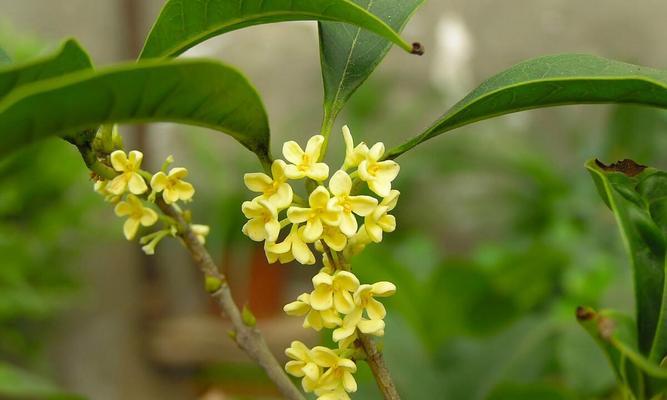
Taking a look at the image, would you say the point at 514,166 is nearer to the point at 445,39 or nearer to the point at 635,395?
the point at 445,39

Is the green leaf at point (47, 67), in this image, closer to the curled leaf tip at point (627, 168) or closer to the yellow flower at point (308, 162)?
the yellow flower at point (308, 162)

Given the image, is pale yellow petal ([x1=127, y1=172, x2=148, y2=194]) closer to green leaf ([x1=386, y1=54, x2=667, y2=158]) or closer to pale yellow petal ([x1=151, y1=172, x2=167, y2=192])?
pale yellow petal ([x1=151, y1=172, x2=167, y2=192])

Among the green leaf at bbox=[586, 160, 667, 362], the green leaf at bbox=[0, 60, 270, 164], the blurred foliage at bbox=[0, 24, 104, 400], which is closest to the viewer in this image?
the green leaf at bbox=[0, 60, 270, 164]

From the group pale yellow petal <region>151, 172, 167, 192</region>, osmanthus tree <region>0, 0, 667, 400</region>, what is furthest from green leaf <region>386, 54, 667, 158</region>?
pale yellow petal <region>151, 172, 167, 192</region>

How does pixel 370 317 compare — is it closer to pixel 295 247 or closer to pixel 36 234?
pixel 295 247

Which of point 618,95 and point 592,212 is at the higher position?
point 618,95

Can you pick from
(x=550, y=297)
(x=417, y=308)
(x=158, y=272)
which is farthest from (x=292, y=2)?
(x=158, y=272)

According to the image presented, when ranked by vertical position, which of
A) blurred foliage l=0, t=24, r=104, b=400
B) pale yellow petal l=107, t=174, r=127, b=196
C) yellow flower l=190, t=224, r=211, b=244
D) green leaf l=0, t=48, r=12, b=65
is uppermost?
green leaf l=0, t=48, r=12, b=65

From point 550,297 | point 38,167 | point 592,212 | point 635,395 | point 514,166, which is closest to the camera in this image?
point 635,395
